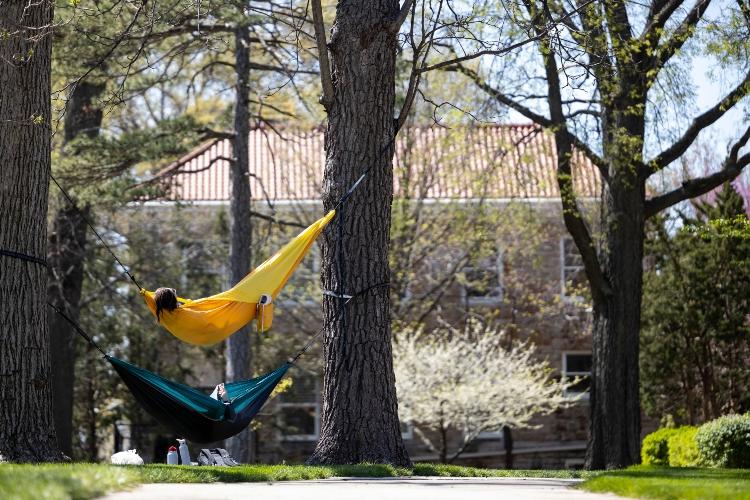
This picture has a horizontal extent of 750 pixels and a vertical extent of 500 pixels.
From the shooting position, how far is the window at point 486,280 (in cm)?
2649

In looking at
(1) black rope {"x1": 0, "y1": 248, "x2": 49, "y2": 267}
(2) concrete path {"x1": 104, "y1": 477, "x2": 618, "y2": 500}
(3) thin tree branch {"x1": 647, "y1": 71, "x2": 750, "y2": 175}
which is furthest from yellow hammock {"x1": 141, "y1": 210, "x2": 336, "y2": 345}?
(3) thin tree branch {"x1": 647, "y1": 71, "x2": 750, "y2": 175}

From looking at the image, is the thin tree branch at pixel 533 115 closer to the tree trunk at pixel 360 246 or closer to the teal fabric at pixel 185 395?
the tree trunk at pixel 360 246

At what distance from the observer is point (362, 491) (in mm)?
8008

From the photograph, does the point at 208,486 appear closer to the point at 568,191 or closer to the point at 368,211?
the point at 368,211

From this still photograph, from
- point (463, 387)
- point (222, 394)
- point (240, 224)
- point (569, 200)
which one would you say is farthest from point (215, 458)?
point (463, 387)

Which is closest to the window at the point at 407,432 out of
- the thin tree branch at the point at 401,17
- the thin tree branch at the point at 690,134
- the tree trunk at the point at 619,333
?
the tree trunk at the point at 619,333

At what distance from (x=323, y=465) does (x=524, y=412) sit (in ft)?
49.0

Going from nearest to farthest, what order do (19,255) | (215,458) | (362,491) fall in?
(362,491) → (19,255) → (215,458)

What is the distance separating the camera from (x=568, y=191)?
16438 mm

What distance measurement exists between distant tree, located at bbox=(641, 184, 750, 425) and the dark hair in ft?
39.2

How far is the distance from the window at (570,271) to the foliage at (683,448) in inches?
366

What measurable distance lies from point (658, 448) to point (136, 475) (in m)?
10.8

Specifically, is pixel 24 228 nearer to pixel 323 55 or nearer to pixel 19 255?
pixel 19 255

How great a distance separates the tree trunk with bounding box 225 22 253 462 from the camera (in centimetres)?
1917
